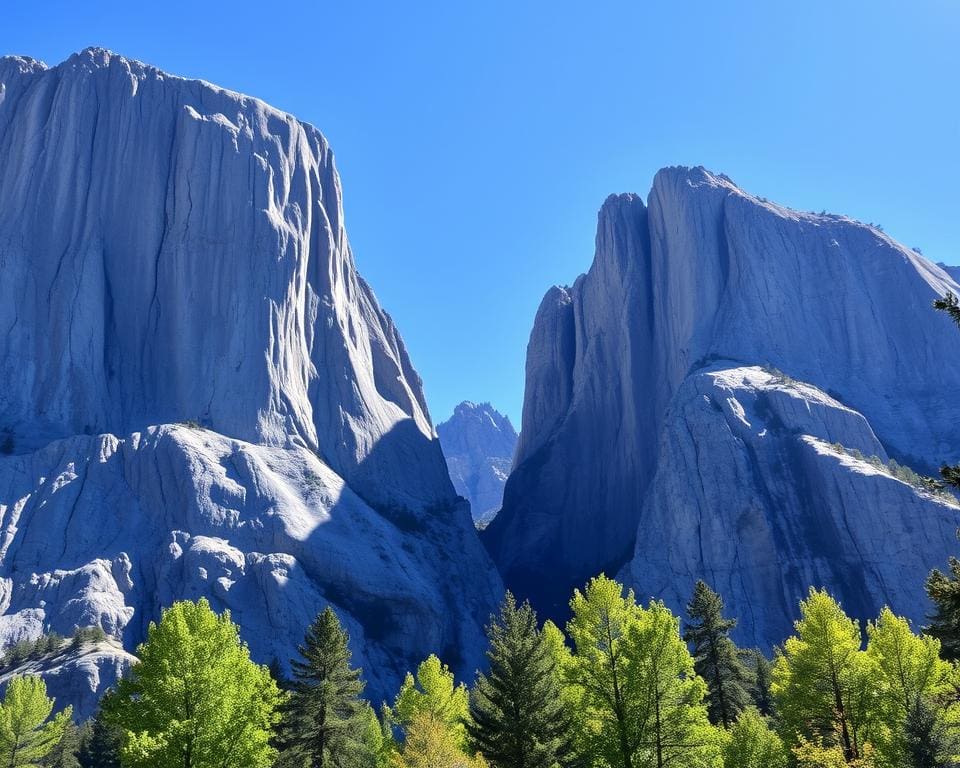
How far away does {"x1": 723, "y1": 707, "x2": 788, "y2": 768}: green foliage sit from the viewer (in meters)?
29.2

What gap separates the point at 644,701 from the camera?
997 inches

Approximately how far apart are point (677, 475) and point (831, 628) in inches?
2411

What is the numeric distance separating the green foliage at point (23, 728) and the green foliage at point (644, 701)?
22.5 metres

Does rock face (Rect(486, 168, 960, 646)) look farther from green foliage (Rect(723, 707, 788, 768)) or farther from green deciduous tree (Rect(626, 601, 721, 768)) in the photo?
green deciduous tree (Rect(626, 601, 721, 768))

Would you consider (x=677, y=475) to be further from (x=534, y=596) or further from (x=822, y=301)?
(x=822, y=301)

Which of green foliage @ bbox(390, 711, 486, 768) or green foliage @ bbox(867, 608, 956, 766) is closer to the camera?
green foliage @ bbox(390, 711, 486, 768)

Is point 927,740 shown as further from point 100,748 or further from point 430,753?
point 100,748

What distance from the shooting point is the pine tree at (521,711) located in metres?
25.8

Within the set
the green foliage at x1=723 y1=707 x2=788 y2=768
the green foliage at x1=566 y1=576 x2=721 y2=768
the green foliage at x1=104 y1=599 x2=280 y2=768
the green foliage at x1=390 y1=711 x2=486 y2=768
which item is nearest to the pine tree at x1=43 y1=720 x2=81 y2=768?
the green foliage at x1=104 y1=599 x2=280 y2=768

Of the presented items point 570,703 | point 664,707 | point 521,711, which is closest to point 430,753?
point 521,711

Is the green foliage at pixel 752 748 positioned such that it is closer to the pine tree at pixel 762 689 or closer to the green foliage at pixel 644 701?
the green foliage at pixel 644 701

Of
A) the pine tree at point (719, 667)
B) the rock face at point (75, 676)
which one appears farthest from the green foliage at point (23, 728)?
the pine tree at point (719, 667)

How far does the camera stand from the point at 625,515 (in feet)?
365

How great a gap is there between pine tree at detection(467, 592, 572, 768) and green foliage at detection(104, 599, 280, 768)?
6822mm
